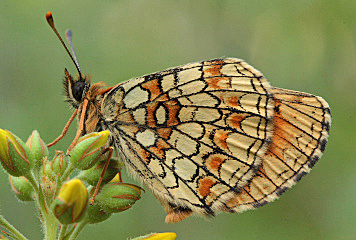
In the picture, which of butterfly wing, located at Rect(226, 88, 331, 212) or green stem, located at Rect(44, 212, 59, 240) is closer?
green stem, located at Rect(44, 212, 59, 240)

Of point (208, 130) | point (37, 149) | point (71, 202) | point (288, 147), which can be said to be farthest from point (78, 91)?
point (288, 147)

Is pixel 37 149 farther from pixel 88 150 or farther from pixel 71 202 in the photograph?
pixel 71 202

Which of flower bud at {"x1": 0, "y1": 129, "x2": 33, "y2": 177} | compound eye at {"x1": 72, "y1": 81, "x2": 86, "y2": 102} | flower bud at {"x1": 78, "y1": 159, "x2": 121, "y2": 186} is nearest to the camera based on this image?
flower bud at {"x1": 0, "y1": 129, "x2": 33, "y2": 177}

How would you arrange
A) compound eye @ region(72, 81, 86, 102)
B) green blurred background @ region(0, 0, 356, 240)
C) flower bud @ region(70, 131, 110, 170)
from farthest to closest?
green blurred background @ region(0, 0, 356, 240)
compound eye @ region(72, 81, 86, 102)
flower bud @ region(70, 131, 110, 170)

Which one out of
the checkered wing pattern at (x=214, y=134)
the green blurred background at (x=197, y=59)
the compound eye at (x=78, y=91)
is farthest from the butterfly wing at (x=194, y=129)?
the green blurred background at (x=197, y=59)

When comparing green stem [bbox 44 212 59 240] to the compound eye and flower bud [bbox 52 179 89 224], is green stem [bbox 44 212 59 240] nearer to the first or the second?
flower bud [bbox 52 179 89 224]

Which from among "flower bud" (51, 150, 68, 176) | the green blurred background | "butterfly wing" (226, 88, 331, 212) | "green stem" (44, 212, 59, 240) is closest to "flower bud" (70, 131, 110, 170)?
"flower bud" (51, 150, 68, 176)

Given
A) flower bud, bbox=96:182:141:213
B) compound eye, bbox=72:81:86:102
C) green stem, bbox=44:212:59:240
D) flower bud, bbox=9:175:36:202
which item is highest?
compound eye, bbox=72:81:86:102

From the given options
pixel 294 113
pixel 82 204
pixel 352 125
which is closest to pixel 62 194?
pixel 82 204
